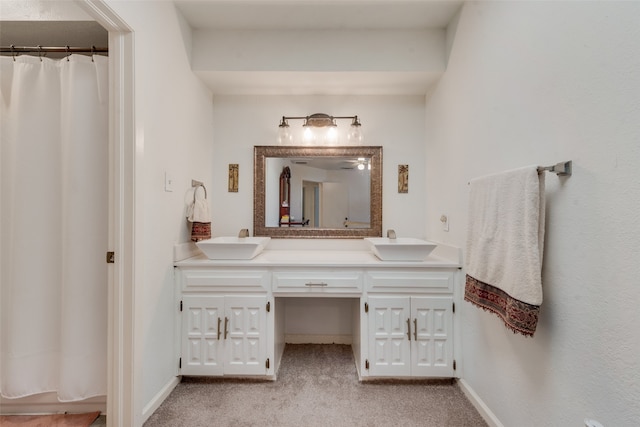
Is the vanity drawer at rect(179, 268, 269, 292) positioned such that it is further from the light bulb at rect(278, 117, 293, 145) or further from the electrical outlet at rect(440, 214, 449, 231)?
the electrical outlet at rect(440, 214, 449, 231)

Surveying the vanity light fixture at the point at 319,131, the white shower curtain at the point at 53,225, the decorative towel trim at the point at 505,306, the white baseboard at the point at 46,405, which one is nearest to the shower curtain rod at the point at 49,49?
the white shower curtain at the point at 53,225

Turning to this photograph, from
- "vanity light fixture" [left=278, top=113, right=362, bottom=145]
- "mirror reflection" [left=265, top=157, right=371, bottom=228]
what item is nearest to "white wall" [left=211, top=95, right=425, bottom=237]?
"vanity light fixture" [left=278, top=113, right=362, bottom=145]

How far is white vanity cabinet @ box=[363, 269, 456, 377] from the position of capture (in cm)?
180

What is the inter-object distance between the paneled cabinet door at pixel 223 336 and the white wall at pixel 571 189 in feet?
4.58

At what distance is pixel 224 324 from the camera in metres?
1.81

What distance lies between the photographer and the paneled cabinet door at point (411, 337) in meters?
1.80

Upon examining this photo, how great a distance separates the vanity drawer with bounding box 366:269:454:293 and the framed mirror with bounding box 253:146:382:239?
0.66 m

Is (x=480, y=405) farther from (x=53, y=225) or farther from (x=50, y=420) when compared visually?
(x=53, y=225)

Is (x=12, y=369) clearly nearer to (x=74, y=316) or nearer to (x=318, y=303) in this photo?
(x=74, y=316)

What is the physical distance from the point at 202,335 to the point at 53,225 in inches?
42.3

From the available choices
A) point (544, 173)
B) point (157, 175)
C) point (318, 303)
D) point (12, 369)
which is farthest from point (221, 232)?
point (544, 173)

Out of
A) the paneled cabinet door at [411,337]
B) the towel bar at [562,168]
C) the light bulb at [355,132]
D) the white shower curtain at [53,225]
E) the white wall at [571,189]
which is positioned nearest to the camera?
the white wall at [571,189]

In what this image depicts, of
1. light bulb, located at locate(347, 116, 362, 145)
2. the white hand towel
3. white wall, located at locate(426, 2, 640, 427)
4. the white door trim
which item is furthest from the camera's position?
light bulb, located at locate(347, 116, 362, 145)

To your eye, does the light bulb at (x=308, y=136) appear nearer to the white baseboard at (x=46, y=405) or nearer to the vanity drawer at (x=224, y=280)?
the vanity drawer at (x=224, y=280)
